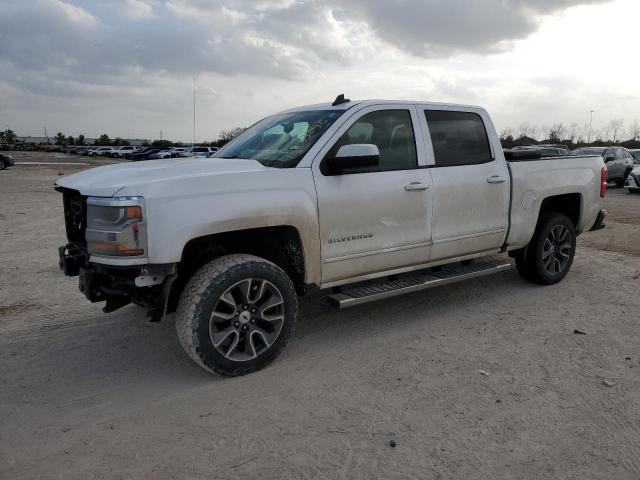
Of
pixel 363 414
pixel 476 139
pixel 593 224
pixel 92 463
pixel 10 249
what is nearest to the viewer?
pixel 92 463

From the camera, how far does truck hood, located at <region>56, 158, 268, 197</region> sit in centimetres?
347

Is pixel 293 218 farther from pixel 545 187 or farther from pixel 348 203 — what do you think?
pixel 545 187

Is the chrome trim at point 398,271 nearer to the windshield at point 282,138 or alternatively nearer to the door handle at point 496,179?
the door handle at point 496,179

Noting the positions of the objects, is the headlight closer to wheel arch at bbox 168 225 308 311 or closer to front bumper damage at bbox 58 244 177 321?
front bumper damage at bbox 58 244 177 321


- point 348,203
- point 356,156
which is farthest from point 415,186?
point 356,156

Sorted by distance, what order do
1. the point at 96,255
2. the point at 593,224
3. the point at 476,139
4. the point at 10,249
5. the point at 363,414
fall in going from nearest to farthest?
the point at 363,414
the point at 96,255
the point at 476,139
the point at 593,224
the point at 10,249

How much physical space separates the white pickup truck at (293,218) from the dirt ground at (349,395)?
1.41ft

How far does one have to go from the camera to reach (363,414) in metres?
3.25

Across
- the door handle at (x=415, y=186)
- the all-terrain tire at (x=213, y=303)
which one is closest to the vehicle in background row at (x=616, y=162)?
the door handle at (x=415, y=186)

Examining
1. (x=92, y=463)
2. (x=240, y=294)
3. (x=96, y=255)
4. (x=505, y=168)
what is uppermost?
(x=505, y=168)

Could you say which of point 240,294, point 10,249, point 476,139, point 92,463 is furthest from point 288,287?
point 10,249

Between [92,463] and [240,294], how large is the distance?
1400 millimetres

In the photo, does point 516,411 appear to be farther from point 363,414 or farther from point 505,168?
point 505,168

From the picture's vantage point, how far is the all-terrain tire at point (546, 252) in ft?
19.1
